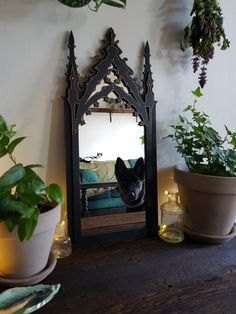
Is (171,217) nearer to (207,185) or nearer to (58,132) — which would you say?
(207,185)

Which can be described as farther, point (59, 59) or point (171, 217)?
point (171, 217)

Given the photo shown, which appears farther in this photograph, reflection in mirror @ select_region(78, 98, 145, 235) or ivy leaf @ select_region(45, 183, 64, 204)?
reflection in mirror @ select_region(78, 98, 145, 235)

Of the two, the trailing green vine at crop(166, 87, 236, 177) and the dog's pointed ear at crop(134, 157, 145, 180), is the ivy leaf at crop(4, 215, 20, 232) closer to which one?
the dog's pointed ear at crop(134, 157, 145, 180)

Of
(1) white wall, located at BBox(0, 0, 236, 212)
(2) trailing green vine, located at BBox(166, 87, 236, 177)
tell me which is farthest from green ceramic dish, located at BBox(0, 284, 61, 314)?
(2) trailing green vine, located at BBox(166, 87, 236, 177)

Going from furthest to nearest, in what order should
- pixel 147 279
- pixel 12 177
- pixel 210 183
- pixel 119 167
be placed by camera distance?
1. pixel 119 167
2. pixel 210 183
3. pixel 147 279
4. pixel 12 177

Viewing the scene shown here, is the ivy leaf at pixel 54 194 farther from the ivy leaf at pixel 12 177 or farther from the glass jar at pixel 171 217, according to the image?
the glass jar at pixel 171 217

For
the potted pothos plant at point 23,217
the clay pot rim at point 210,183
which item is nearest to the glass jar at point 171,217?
the clay pot rim at point 210,183

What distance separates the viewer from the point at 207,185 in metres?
0.90

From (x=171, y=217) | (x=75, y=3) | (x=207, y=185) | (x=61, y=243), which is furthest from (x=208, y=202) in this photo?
(x=75, y=3)

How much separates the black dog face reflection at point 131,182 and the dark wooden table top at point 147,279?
0.15 meters

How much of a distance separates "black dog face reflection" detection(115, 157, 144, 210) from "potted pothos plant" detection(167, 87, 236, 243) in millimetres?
137

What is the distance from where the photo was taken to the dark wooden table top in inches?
25.9

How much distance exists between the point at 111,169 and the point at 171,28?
0.60 metres

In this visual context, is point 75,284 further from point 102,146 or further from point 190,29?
point 190,29
